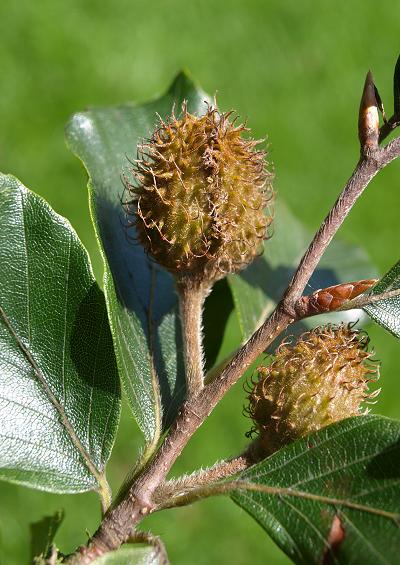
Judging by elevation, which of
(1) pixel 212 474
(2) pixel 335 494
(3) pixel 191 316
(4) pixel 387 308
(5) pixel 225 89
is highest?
(5) pixel 225 89

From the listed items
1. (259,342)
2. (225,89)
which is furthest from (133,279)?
(225,89)

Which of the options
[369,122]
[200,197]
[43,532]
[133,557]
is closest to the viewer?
[133,557]

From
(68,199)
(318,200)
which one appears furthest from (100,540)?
(318,200)

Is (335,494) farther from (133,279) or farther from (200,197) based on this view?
(133,279)

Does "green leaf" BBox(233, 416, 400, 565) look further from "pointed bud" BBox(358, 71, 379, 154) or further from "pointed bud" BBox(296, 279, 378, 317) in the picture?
"pointed bud" BBox(358, 71, 379, 154)

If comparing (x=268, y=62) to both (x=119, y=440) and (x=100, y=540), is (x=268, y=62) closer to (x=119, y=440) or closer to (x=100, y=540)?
(x=119, y=440)

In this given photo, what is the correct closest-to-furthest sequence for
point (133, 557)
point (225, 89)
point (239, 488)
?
point (133, 557), point (239, 488), point (225, 89)

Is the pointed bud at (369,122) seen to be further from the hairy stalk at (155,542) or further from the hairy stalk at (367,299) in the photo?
the hairy stalk at (155,542)
